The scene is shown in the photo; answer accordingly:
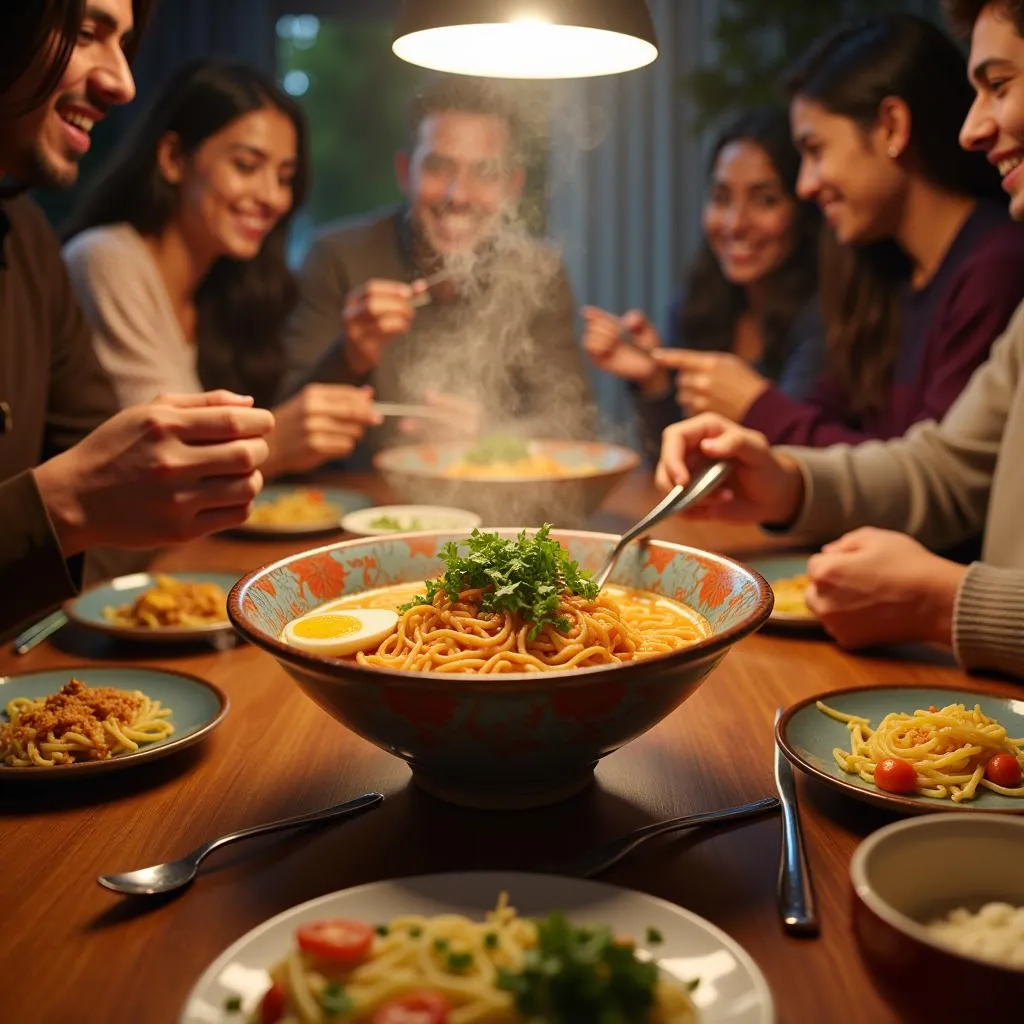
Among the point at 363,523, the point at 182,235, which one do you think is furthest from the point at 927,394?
the point at 182,235

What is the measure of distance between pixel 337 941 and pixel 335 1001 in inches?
2.6

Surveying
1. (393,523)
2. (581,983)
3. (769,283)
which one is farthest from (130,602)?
(769,283)

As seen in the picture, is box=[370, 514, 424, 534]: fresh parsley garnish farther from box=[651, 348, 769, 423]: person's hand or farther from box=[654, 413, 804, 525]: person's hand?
box=[651, 348, 769, 423]: person's hand

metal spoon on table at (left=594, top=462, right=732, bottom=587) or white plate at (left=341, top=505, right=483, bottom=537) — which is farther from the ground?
metal spoon on table at (left=594, top=462, right=732, bottom=587)

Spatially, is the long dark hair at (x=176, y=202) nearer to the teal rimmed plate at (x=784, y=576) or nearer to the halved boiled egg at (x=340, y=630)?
the teal rimmed plate at (x=784, y=576)

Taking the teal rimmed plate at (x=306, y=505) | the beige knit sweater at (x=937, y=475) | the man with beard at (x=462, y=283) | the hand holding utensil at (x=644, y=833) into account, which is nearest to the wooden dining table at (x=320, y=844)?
the hand holding utensil at (x=644, y=833)

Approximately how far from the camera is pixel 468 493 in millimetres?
2412

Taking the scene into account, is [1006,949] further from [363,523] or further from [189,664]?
[363,523]

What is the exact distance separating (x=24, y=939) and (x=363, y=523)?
151 cm

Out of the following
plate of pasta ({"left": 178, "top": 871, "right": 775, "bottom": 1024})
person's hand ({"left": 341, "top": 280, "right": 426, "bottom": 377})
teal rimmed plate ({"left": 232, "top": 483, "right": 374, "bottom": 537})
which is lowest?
teal rimmed plate ({"left": 232, "top": 483, "right": 374, "bottom": 537})

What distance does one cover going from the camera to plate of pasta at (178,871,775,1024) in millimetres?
750

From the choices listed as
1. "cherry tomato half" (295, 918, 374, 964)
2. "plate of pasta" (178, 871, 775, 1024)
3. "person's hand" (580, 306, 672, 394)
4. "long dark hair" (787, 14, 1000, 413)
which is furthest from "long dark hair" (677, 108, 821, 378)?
"cherry tomato half" (295, 918, 374, 964)

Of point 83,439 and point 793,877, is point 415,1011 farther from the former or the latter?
point 83,439

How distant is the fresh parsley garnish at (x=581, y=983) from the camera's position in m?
0.73
